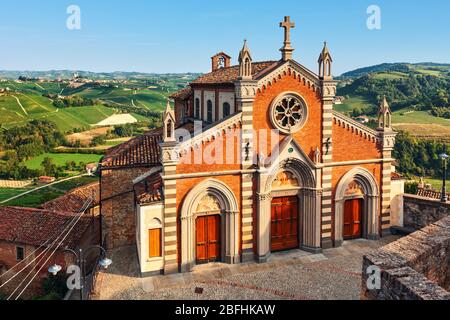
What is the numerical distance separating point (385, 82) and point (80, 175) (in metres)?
101

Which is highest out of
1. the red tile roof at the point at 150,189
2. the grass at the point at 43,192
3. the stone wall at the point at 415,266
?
the red tile roof at the point at 150,189

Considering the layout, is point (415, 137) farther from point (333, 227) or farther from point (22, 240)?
point (22, 240)

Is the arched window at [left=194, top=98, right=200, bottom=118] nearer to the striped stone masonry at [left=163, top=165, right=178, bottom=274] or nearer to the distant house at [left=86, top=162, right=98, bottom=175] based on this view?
the distant house at [left=86, top=162, right=98, bottom=175]

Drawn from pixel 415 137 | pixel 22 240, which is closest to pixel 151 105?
pixel 415 137

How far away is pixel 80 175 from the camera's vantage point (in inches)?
2367

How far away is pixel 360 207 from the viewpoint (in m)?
24.1

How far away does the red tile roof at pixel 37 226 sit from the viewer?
2655cm

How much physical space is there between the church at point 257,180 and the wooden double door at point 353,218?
6 cm

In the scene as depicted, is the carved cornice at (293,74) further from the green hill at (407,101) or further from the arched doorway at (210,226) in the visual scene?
the green hill at (407,101)

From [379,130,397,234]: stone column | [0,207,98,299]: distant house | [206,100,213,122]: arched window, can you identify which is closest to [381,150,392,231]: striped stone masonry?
[379,130,397,234]: stone column

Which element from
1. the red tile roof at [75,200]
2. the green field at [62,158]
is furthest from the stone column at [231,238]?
the green field at [62,158]

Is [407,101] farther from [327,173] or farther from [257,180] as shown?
[257,180]

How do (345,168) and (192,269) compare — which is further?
(345,168)
